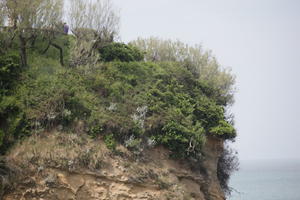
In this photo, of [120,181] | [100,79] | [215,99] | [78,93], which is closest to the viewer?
[120,181]

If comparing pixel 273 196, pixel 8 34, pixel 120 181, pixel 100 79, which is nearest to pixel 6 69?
pixel 8 34

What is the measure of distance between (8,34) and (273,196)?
4116 cm

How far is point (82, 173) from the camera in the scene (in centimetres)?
1294

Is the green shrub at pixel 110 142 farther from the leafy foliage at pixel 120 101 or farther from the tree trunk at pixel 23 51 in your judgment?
the tree trunk at pixel 23 51

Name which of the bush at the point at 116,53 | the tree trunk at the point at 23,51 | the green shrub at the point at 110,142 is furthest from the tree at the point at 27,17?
the green shrub at the point at 110,142

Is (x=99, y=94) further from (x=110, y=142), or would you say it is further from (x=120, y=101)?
(x=110, y=142)

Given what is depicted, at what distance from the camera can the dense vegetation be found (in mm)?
13906

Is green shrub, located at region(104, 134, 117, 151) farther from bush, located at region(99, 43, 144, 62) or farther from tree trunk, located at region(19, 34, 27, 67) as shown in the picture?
bush, located at region(99, 43, 144, 62)

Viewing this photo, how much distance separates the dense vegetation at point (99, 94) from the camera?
13906 millimetres

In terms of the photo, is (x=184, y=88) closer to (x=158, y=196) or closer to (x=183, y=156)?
(x=183, y=156)

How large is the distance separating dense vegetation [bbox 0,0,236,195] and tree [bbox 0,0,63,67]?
3.8 inches

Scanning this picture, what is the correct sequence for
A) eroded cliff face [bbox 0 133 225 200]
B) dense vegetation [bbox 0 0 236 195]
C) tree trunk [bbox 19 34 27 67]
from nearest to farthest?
eroded cliff face [bbox 0 133 225 200], dense vegetation [bbox 0 0 236 195], tree trunk [bbox 19 34 27 67]

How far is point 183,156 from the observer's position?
16.4 meters

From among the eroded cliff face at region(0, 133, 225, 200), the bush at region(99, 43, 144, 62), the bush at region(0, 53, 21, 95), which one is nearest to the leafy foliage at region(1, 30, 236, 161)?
the bush at region(99, 43, 144, 62)
